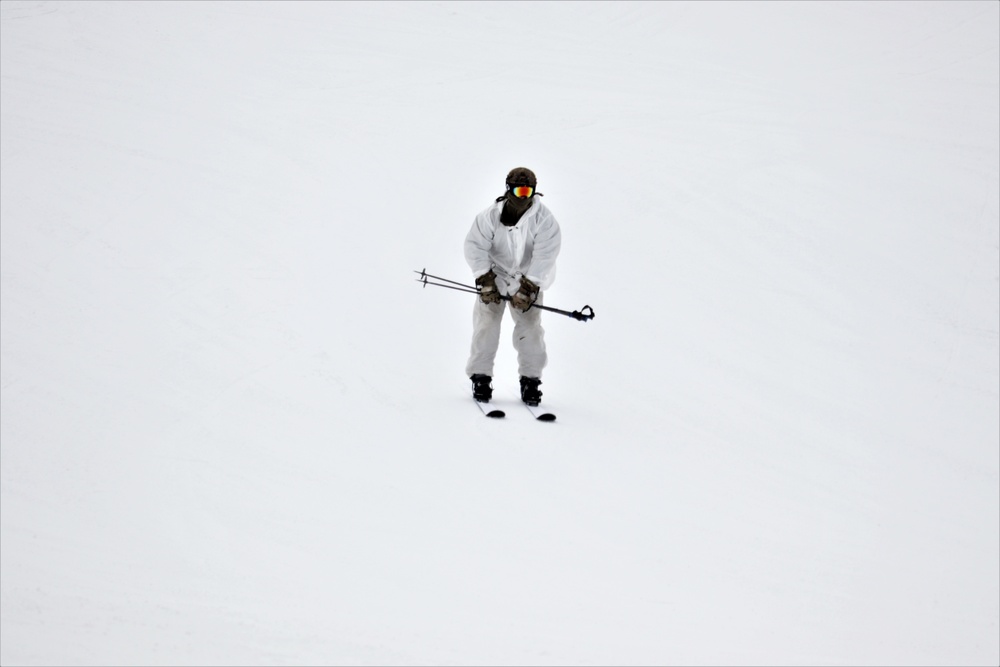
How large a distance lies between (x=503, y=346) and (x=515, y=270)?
362cm

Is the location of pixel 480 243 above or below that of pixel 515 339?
above

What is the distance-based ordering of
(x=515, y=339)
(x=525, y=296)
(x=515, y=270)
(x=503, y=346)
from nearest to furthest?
(x=525, y=296) < (x=515, y=270) < (x=515, y=339) < (x=503, y=346)

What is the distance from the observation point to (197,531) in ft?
14.5

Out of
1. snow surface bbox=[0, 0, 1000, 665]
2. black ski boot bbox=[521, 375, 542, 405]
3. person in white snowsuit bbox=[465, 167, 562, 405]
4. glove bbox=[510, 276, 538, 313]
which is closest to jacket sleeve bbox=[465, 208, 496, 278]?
person in white snowsuit bbox=[465, 167, 562, 405]

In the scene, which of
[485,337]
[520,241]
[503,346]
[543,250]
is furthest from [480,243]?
[503,346]

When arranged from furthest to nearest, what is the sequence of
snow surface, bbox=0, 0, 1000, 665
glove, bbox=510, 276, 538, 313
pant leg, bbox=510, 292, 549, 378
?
pant leg, bbox=510, 292, 549, 378
glove, bbox=510, 276, 538, 313
snow surface, bbox=0, 0, 1000, 665

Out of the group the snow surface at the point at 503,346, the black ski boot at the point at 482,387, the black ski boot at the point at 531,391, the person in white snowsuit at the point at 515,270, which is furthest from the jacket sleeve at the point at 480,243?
the snow surface at the point at 503,346

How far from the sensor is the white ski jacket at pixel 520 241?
251 inches

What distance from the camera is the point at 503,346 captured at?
1008 centimetres

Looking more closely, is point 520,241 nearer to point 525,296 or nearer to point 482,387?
point 525,296

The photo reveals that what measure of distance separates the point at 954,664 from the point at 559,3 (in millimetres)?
18086

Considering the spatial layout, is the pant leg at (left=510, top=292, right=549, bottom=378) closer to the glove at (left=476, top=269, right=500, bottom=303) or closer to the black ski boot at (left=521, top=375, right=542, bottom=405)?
the black ski boot at (left=521, top=375, right=542, bottom=405)

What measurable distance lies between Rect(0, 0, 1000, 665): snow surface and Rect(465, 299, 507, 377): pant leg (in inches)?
11.7

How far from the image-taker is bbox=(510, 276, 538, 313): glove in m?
6.31
